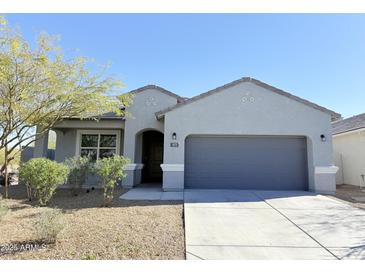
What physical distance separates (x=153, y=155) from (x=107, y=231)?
11.9m

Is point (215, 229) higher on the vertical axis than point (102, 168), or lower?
lower

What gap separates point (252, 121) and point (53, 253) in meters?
9.85

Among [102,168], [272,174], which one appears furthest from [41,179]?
[272,174]

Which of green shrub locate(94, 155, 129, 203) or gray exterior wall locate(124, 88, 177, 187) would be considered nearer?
green shrub locate(94, 155, 129, 203)

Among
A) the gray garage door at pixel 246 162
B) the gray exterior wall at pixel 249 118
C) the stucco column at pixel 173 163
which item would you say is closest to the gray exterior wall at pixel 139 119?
the gray exterior wall at pixel 249 118

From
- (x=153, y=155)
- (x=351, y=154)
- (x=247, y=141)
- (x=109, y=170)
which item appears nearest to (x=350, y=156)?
(x=351, y=154)

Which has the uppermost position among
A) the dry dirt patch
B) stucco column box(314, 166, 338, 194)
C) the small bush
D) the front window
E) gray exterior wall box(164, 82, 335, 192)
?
gray exterior wall box(164, 82, 335, 192)

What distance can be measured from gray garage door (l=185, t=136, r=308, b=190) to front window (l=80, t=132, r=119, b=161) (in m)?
5.13

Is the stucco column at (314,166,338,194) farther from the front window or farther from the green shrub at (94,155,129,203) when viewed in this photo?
the front window

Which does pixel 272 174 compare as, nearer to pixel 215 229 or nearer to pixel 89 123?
pixel 215 229

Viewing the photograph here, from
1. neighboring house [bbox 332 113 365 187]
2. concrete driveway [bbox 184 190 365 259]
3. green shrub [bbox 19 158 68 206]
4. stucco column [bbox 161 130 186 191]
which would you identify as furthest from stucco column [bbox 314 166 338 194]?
green shrub [bbox 19 158 68 206]

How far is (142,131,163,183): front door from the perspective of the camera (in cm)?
1705

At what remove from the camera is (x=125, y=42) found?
420 inches
